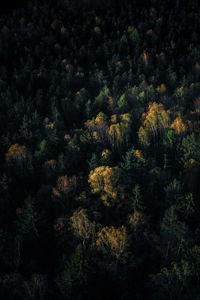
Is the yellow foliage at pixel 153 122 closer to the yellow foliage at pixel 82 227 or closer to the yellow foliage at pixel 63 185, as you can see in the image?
the yellow foliage at pixel 63 185

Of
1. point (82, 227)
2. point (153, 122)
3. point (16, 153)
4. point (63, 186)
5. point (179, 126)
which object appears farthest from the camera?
point (153, 122)

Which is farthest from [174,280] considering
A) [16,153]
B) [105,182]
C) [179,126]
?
[179,126]

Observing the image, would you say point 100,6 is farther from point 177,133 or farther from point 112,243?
point 112,243

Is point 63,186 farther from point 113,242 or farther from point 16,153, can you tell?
point 113,242

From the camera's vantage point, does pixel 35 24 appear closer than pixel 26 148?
No

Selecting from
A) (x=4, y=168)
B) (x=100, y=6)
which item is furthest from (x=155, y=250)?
(x=100, y=6)

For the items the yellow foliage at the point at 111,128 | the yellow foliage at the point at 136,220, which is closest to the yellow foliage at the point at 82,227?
the yellow foliage at the point at 136,220
